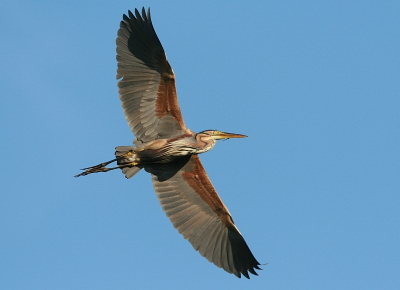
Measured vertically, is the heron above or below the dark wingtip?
above

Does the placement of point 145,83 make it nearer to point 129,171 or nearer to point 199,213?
point 129,171

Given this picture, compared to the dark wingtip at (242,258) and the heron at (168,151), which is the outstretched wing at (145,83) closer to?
the heron at (168,151)

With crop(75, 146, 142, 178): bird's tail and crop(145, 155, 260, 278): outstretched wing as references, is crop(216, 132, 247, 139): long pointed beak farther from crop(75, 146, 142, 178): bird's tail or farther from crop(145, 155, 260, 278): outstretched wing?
crop(75, 146, 142, 178): bird's tail

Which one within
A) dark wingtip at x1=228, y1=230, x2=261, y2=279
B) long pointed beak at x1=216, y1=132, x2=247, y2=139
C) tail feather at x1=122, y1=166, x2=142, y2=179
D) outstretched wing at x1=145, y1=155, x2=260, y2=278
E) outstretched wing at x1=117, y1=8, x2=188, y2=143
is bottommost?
dark wingtip at x1=228, y1=230, x2=261, y2=279

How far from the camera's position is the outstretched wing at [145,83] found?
15.2 meters

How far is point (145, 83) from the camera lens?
15.4m

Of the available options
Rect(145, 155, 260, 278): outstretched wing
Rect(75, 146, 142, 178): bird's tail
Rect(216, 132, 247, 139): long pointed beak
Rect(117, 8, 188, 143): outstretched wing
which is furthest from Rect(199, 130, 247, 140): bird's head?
Rect(75, 146, 142, 178): bird's tail

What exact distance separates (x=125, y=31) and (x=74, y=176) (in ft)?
11.3

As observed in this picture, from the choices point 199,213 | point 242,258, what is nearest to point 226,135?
point 199,213

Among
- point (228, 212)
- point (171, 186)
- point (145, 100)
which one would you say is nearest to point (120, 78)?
point (145, 100)

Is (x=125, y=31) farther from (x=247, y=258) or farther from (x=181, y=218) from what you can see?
(x=247, y=258)

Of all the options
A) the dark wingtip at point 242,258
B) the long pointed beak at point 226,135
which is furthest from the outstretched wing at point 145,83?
the dark wingtip at point 242,258

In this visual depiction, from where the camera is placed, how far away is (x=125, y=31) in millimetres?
15438

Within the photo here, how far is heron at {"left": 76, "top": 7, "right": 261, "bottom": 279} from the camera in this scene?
1533cm
